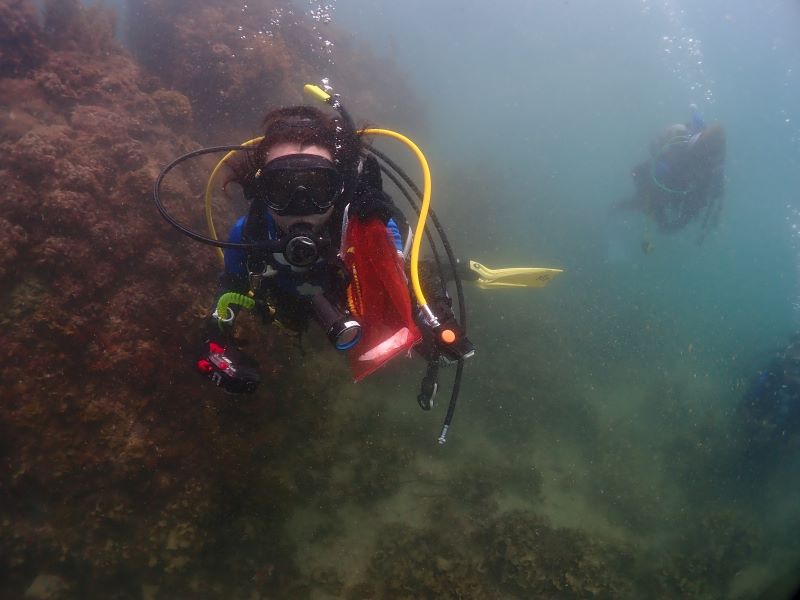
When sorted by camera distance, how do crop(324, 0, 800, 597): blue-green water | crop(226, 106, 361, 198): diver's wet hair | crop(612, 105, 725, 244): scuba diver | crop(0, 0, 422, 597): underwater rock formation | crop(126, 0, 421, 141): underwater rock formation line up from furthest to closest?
crop(612, 105, 725, 244): scuba diver < crop(126, 0, 421, 141): underwater rock formation < crop(324, 0, 800, 597): blue-green water < crop(0, 0, 422, 597): underwater rock formation < crop(226, 106, 361, 198): diver's wet hair

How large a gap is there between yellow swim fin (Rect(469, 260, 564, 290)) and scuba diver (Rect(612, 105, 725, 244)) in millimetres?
9093

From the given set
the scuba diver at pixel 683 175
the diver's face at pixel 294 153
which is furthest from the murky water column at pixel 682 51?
the diver's face at pixel 294 153

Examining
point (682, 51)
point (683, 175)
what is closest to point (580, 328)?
point (683, 175)

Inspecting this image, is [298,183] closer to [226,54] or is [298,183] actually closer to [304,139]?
[304,139]

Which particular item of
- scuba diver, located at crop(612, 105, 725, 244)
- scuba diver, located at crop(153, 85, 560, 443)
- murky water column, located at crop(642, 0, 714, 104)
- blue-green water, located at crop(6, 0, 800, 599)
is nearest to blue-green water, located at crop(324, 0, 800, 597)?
blue-green water, located at crop(6, 0, 800, 599)

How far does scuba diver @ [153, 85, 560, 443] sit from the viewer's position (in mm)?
3043

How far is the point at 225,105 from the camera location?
439 inches

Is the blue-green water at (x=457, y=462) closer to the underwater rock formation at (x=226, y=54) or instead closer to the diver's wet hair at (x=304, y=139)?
the underwater rock formation at (x=226, y=54)

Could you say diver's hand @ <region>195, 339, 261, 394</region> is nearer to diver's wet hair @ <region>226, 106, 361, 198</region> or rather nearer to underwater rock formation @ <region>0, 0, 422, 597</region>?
diver's wet hair @ <region>226, 106, 361, 198</region>

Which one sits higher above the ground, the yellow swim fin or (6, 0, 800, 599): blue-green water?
the yellow swim fin

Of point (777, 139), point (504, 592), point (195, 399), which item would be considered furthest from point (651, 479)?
point (777, 139)

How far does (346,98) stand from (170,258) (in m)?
14.3

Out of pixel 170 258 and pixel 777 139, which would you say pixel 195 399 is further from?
pixel 777 139

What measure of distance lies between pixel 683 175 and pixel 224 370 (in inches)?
660
